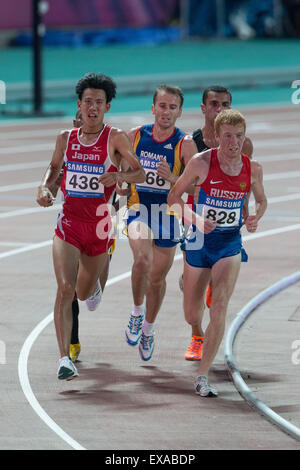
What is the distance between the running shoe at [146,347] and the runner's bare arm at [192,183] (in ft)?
4.24

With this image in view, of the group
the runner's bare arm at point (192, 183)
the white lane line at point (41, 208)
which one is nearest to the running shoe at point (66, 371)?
the runner's bare arm at point (192, 183)

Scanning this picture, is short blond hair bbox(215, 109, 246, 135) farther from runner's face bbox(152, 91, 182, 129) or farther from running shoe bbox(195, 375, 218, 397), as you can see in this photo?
running shoe bbox(195, 375, 218, 397)

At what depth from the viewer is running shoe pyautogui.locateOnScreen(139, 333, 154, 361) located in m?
8.86

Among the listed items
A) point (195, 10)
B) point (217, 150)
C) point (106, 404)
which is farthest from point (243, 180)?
point (195, 10)

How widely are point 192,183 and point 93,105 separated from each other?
1073mm

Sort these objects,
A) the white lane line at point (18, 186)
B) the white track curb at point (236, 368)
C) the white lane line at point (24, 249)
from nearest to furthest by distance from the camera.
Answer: the white track curb at point (236, 368) < the white lane line at point (24, 249) < the white lane line at point (18, 186)

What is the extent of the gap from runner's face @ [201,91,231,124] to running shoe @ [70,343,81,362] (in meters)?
2.36

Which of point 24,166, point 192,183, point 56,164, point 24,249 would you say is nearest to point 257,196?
point 192,183

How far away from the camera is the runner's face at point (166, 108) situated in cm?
886

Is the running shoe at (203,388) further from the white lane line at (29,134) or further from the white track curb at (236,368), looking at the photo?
the white lane line at (29,134)

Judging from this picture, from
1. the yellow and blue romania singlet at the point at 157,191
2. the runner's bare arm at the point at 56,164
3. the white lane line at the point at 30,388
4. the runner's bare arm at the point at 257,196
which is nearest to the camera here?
the white lane line at the point at 30,388

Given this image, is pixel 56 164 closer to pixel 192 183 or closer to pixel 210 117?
pixel 192 183

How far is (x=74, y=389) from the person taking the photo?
823 cm
